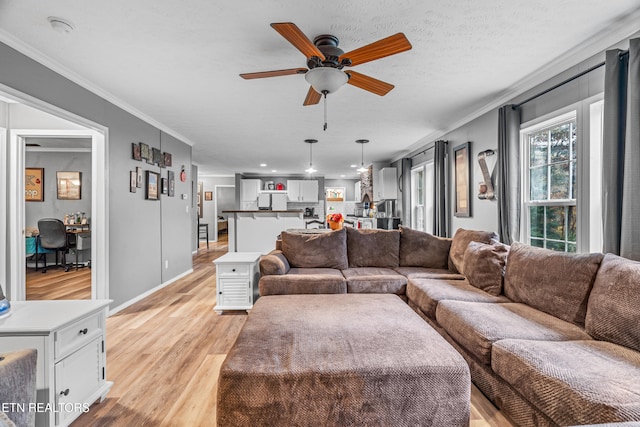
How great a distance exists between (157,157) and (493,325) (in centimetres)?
468

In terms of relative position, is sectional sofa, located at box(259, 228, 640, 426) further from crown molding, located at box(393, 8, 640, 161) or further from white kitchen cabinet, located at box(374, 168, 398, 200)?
white kitchen cabinet, located at box(374, 168, 398, 200)

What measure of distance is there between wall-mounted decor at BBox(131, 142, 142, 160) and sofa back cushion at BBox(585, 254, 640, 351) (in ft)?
15.6

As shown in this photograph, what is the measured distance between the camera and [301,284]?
126 inches

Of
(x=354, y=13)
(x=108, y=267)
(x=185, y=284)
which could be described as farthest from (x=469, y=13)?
(x=185, y=284)

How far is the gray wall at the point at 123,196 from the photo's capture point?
266 cm

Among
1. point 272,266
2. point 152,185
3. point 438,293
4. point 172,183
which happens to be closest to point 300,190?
point 172,183

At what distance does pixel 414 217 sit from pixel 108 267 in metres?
5.64

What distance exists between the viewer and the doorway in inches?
130

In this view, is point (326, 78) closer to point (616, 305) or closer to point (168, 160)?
point (616, 305)

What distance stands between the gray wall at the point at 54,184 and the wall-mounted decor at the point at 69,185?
65 millimetres

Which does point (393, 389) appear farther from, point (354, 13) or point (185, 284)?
point (185, 284)

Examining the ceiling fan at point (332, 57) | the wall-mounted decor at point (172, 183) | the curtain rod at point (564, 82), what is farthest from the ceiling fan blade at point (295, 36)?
the wall-mounted decor at point (172, 183)

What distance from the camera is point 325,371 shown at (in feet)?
4.77

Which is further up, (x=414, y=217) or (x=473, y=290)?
(x=414, y=217)
